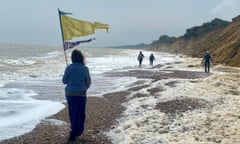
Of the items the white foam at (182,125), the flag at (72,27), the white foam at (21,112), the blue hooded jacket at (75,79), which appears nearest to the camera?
the white foam at (182,125)

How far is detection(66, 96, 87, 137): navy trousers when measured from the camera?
28.8 feet

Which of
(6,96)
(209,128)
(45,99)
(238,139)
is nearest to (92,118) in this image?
(209,128)

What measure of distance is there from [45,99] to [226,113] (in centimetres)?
866

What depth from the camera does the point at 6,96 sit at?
57.7 feet

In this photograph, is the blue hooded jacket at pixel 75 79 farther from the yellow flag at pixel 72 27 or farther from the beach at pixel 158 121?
the yellow flag at pixel 72 27

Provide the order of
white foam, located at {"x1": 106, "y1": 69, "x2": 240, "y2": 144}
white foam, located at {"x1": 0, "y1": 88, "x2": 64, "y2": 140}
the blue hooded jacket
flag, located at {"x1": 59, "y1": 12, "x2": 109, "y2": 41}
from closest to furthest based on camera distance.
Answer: white foam, located at {"x1": 106, "y1": 69, "x2": 240, "y2": 144} < the blue hooded jacket < flag, located at {"x1": 59, "y1": 12, "x2": 109, "y2": 41} < white foam, located at {"x1": 0, "y1": 88, "x2": 64, "y2": 140}

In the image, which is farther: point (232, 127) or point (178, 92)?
point (178, 92)

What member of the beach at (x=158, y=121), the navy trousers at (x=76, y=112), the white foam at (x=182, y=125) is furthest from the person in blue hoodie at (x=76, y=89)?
the white foam at (x=182, y=125)

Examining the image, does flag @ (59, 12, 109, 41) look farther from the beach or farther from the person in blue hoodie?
the beach

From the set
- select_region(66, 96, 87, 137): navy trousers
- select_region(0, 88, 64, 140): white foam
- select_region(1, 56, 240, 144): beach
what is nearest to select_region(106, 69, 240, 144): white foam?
select_region(1, 56, 240, 144): beach

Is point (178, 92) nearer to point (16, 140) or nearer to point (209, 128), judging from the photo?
point (209, 128)

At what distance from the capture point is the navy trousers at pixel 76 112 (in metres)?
8.77

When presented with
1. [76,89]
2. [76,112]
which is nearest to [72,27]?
[76,89]

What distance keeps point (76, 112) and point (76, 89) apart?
54 centimetres
